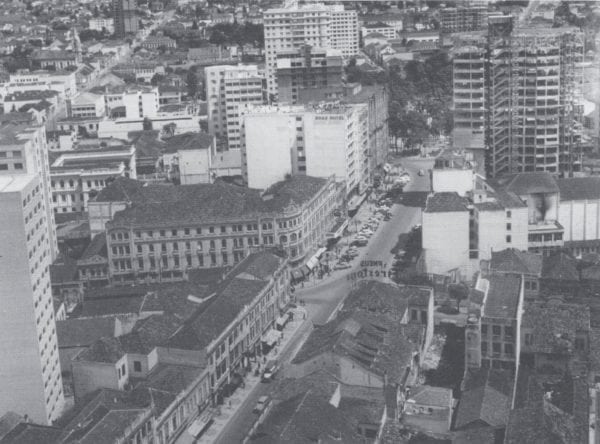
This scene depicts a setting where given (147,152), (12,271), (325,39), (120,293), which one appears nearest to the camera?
(12,271)

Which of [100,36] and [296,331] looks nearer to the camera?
[296,331]

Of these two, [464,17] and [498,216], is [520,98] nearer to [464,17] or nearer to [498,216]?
[498,216]

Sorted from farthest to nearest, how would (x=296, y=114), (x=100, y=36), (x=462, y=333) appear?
(x=100, y=36)
(x=296, y=114)
(x=462, y=333)

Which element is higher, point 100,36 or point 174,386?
point 100,36

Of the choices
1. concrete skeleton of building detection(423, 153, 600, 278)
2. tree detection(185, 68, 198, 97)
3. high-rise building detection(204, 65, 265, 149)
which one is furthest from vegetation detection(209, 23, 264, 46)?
concrete skeleton of building detection(423, 153, 600, 278)

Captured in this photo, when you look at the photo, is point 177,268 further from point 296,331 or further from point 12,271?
point 12,271

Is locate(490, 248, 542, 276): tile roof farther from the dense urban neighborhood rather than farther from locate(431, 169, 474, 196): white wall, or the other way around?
locate(431, 169, 474, 196): white wall

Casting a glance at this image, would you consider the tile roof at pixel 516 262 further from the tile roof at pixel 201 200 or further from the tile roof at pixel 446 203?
the tile roof at pixel 201 200

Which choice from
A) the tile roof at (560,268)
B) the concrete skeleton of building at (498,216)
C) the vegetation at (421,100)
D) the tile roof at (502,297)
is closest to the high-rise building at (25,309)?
the tile roof at (502,297)

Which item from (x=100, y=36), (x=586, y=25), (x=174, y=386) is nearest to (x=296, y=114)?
(x=174, y=386)

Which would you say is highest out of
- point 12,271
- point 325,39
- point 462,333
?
point 325,39
